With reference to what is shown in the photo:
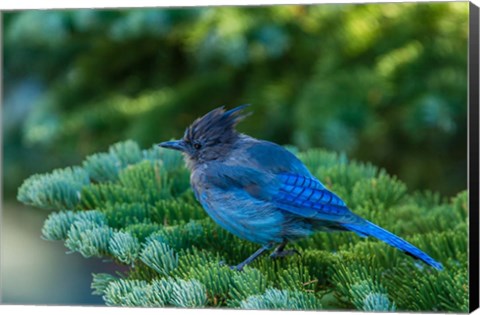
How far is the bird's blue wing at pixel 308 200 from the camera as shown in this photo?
1946mm

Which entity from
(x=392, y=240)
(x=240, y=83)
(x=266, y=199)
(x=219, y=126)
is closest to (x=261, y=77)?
(x=240, y=83)

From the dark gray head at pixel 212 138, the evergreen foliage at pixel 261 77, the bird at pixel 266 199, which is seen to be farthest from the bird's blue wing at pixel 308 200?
the evergreen foliage at pixel 261 77

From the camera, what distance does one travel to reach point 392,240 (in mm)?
1864

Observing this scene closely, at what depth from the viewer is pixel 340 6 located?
3115 mm

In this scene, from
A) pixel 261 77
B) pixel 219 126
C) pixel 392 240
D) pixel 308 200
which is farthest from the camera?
pixel 261 77

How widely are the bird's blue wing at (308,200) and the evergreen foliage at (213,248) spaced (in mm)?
100

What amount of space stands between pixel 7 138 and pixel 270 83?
119 centimetres

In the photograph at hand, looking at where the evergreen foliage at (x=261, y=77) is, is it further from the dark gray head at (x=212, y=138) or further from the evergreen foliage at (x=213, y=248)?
the dark gray head at (x=212, y=138)

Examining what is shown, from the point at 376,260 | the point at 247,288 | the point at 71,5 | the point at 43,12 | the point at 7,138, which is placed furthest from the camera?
the point at 7,138

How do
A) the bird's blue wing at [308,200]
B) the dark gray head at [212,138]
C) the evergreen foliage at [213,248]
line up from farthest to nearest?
the dark gray head at [212,138], the bird's blue wing at [308,200], the evergreen foliage at [213,248]

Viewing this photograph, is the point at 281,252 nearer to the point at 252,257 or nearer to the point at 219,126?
the point at 252,257

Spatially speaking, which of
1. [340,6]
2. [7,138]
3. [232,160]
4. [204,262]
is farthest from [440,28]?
[7,138]

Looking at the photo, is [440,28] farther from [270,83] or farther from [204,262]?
[204,262]

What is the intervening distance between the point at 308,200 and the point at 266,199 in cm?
10
